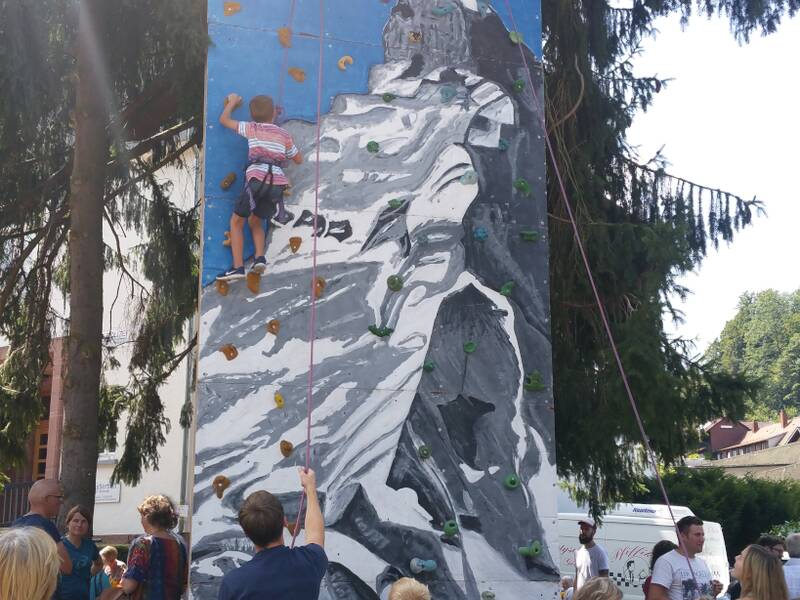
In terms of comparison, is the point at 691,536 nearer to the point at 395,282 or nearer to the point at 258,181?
the point at 395,282

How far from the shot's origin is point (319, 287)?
25.6ft

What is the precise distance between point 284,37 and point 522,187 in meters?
2.26

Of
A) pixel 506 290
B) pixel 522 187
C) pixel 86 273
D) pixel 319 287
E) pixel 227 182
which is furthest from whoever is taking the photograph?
pixel 86 273

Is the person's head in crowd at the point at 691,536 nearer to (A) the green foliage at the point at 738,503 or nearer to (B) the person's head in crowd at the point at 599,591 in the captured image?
(B) the person's head in crowd at the point at 599,591

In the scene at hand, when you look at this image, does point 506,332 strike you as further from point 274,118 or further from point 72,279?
point 72,279

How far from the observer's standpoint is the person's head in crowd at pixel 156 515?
6.12 metres

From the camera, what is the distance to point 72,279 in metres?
9.04

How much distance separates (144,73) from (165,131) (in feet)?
4.23

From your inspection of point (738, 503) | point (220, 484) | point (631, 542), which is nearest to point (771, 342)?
point (738, 503)

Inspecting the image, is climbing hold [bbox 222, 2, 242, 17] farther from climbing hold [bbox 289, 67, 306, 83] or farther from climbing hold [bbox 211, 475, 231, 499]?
climbing hold [bbox 211, 475, 231, 499]

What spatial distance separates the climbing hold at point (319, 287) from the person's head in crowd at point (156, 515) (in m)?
2.14

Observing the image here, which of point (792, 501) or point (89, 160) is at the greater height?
point (89, 160)

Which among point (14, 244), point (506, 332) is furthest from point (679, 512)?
point (14, 244)

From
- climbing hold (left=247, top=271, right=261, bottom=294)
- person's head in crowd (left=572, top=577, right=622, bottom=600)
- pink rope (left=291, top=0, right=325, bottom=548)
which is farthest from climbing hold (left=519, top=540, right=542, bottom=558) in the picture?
person's head in crowd (left=572, top=577, right=622, bottom=600)
